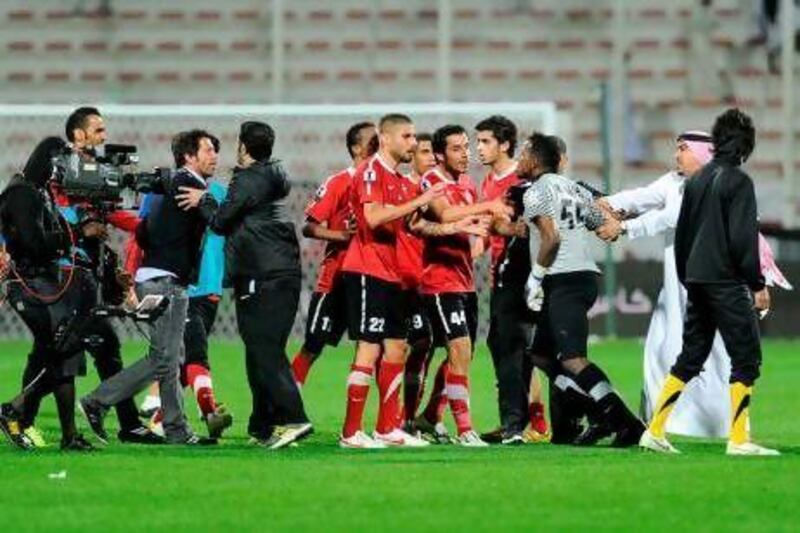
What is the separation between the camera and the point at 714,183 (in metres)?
13.0

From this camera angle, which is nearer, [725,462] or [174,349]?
[725,462]

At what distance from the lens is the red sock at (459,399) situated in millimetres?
14422

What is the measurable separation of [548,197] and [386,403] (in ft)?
4.92

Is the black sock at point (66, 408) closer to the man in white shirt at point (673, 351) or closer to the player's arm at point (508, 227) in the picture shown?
the player's arm at point (508, 227)

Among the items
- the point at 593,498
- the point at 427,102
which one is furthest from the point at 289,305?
the point at 427,102

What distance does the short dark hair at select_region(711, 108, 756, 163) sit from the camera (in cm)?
1312

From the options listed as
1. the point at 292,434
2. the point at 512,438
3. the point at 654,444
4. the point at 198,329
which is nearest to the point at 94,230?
the point at 292,434

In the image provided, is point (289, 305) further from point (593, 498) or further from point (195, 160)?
point (593, 498)

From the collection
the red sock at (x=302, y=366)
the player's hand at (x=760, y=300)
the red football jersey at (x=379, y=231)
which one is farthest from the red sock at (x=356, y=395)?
the player's hand at (x=760, y=300)

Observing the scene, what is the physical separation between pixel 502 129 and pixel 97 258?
266 cm

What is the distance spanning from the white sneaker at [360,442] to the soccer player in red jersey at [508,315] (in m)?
0.98

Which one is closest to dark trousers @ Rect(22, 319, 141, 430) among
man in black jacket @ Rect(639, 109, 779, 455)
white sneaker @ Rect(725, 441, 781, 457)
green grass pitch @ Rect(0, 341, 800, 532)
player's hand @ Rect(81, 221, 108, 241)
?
player's hand @ Rect(81, 221, 108, 241)

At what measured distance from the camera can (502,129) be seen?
15.0 meters

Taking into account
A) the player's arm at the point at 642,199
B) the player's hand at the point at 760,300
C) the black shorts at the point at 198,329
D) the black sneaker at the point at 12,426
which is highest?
the player's arm at the point at 642,199
